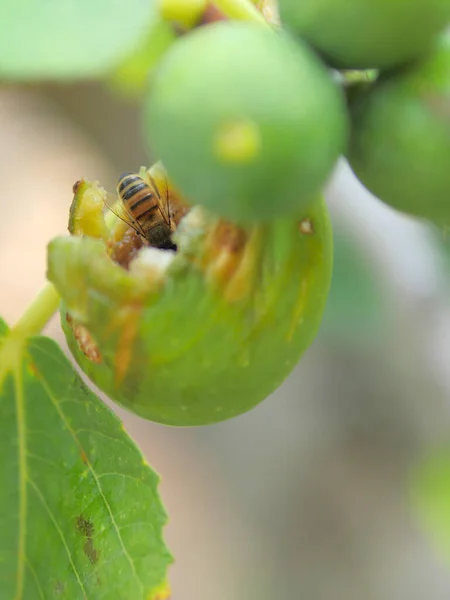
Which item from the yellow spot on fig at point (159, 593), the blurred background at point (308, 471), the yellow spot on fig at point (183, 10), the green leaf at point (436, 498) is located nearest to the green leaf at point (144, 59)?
the yellow spot on fig at point (183, 10)

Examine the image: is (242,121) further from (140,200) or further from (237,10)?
(140,200)

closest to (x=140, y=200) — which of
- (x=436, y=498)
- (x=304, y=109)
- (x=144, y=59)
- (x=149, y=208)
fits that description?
(x=149, y=208)

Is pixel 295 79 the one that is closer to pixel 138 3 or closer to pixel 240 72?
pixel 240 72

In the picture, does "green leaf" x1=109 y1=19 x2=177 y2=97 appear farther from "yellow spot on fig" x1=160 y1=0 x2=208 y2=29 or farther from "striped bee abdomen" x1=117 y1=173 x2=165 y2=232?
"striped bee abdomen" x1=117 y1=173 x2=165 y2=232

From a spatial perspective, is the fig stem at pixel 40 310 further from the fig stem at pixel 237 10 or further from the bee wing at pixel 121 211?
the fig stem at pixel 237 10

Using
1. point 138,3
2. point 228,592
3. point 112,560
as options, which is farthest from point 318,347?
point 138,3
